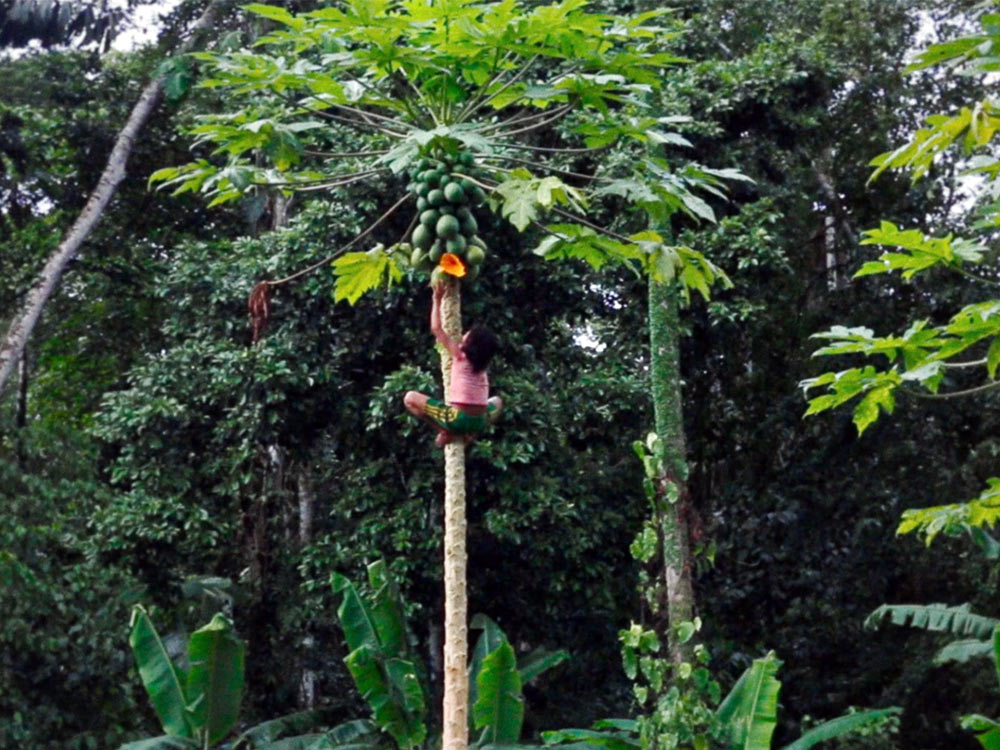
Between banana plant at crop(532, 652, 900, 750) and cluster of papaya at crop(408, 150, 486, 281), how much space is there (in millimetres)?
3891

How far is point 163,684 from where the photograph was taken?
28.4ft

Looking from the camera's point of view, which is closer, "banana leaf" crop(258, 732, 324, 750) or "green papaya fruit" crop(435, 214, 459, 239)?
"green papaya fruit" crop(435, 214, 459, 239)

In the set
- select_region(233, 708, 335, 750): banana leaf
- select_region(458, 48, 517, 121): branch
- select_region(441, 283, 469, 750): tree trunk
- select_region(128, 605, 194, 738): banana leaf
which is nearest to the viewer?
select_region(441, 283, 469, 750): tree trunk

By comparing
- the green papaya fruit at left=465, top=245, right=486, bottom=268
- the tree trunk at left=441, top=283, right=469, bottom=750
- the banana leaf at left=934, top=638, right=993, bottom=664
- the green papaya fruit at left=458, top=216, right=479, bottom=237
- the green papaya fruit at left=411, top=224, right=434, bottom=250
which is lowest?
the banana leaf at left=934, top=638, right=993, bottom=664

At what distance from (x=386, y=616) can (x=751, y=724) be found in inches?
88.3

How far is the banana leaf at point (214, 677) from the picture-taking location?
838cm

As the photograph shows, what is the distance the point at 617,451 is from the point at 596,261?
6.07m

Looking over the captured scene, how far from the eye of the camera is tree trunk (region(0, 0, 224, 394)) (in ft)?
35.2

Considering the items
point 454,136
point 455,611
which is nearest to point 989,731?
point 455,611

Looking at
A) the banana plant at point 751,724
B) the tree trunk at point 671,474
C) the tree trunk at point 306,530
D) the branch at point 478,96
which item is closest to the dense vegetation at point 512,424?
the tree trunk at point 306,530

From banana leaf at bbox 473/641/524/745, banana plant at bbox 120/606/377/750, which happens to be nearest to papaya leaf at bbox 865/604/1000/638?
banana leaf at bbox 473/641/524/745

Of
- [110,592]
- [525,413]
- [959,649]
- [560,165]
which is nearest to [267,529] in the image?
[110,592]

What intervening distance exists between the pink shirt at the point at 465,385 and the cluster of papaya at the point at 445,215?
1.07ft

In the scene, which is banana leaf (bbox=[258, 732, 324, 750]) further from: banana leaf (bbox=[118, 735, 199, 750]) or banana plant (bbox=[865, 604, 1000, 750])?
banana plant (bbox=[865, 604, 1000, 750])
